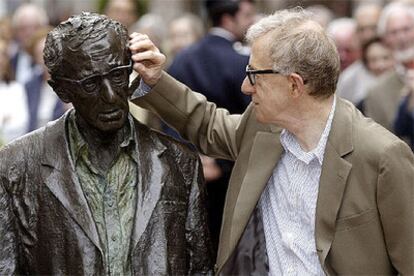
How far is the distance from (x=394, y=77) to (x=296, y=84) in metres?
4.38

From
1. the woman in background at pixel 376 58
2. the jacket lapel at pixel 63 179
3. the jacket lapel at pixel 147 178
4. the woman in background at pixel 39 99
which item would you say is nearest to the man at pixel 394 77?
the woman in background at pixel 376 58

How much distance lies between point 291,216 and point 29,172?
1.04 m

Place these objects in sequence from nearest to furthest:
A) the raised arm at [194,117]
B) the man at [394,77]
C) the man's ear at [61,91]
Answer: the man's ear at [61,91] → the raised arm at [194,117] → the man at [394,77]

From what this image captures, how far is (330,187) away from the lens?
4949 millimetres

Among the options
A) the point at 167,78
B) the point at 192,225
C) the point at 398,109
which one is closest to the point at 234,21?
the point at 398,109

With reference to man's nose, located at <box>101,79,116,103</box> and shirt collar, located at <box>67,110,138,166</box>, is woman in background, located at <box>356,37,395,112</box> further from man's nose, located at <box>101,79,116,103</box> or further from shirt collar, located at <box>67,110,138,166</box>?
man's nose, located at <box>101,79,116,103</box>

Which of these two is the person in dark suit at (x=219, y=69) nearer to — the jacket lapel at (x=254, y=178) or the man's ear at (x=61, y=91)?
the jacket lapel at (x=254, y=178)

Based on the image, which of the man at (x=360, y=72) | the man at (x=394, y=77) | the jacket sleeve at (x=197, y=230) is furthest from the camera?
the man at (x=360, y=72)

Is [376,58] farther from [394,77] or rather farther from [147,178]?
[147,178]

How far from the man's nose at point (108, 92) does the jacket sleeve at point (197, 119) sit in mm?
724

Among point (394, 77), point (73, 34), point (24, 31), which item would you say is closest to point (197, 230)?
point (73, 34)

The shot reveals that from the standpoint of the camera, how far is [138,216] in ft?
15.3

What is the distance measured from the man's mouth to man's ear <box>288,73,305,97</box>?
28.9 inches

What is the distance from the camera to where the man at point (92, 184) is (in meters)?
4.58
